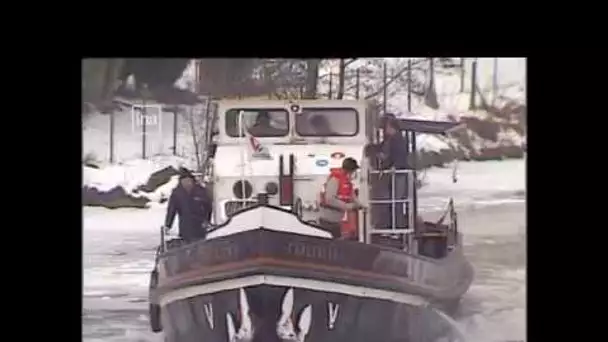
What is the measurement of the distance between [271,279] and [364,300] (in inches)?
7.8

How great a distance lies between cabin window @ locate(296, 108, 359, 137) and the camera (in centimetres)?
172

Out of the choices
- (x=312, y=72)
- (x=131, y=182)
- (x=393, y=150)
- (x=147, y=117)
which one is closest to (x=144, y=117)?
(x=147, y=117)

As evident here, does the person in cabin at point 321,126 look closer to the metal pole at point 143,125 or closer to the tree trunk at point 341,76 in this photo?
the tree trunk at point 341,76

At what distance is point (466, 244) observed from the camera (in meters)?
1.73

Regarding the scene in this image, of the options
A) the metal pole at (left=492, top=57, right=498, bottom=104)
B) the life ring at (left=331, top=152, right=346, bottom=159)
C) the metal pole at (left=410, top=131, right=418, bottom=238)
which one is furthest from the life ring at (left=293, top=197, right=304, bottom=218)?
the metal pole at (left=492, top=57, right=498, bottom=104)

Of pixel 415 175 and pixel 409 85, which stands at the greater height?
pixel 409 85

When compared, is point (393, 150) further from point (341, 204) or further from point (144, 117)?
point (144, 117)

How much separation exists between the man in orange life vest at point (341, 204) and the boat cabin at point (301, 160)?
0.01 m

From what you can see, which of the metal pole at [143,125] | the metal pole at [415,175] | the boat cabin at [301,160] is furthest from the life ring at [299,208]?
the metal pole at [143,125]

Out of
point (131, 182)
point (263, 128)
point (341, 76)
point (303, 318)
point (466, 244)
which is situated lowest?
point (303, 318)

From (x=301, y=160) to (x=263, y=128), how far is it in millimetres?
102

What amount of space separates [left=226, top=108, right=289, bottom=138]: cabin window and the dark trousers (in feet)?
0.66

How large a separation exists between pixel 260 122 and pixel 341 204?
0.24 metres
